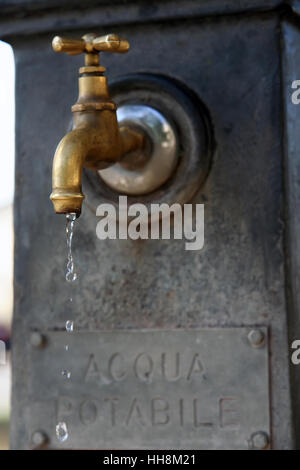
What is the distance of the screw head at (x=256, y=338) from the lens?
3.51 feet

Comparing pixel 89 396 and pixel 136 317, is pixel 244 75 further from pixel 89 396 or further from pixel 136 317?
pixel 89 396

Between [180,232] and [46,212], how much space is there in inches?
7.8

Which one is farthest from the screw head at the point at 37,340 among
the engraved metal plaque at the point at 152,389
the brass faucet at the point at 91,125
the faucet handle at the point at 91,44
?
the faucet handle at the point at 91,44

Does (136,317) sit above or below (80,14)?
Result: below

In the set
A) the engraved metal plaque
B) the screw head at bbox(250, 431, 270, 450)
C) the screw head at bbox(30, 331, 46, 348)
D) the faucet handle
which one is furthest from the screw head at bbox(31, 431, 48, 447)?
the faucet handle

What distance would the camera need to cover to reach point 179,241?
1.13 meters

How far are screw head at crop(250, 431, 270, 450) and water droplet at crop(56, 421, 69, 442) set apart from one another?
9.9 inches

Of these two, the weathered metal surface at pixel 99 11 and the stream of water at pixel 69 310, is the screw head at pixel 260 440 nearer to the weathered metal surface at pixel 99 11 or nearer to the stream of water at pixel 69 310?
the stream of water at pixel 69 310

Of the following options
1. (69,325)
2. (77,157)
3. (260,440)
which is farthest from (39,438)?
(77,157)

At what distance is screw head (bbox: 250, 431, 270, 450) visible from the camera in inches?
42.1

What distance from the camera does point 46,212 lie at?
3.96 ft

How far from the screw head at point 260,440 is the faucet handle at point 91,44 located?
490 millimetres

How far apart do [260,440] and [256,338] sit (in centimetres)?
12

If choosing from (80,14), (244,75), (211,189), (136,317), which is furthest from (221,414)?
(80,14)
